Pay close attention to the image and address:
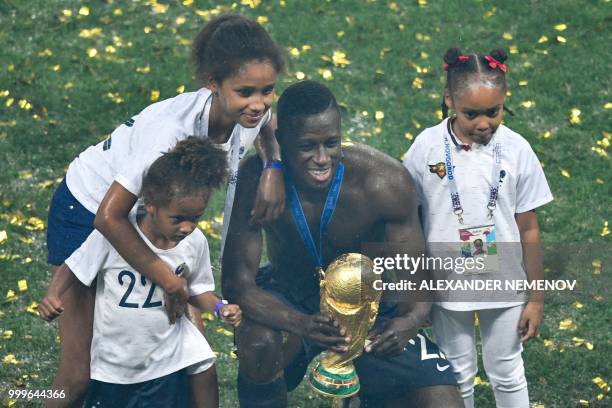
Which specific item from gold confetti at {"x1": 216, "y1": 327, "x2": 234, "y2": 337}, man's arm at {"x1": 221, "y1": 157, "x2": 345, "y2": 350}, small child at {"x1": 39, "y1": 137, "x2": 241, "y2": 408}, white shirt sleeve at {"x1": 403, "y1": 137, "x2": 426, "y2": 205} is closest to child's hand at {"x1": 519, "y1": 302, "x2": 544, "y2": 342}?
white shirt sleeve at {"x1": 403, "y1": 137, "x2": 426, "y2": 205}

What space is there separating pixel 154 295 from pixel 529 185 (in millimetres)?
2084

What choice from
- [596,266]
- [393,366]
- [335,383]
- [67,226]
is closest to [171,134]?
[67,226]

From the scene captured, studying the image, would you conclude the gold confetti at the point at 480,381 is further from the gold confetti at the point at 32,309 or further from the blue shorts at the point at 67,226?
the gold confetti at the point at 32,309

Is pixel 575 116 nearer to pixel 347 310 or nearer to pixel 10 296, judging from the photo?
pixel 10 296

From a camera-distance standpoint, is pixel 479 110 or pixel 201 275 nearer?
pixel 201 275

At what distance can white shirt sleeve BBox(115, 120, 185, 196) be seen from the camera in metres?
6.25

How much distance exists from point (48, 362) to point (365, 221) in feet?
8.83

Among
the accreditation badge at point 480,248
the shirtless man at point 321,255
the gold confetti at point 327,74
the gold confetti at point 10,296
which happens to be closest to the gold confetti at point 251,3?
the gold confetti at point 327,74

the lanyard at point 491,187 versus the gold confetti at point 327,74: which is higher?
the lanyard at point 491,187

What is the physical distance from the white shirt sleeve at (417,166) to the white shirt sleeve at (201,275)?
1.22 m

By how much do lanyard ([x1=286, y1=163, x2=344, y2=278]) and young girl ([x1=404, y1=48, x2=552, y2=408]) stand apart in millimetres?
403

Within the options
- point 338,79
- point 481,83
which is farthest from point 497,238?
point 338,79

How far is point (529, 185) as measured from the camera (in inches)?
272

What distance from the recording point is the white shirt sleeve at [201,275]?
21.5 feet
